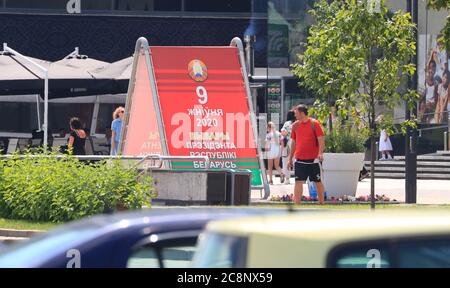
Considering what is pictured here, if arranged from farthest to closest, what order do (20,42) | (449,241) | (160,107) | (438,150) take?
(20,42), (438,150), (160,107), (449,241)

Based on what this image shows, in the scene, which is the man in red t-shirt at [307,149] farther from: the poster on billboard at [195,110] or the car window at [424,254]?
the car window at [424,254]

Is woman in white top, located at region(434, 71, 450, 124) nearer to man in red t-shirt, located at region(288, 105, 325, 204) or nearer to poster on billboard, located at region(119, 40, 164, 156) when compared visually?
poster on billboard, located at region(119, 40, 164, 156)

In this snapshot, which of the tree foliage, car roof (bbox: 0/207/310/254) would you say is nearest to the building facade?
the tree foliage

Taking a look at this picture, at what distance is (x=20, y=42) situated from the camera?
140 ft

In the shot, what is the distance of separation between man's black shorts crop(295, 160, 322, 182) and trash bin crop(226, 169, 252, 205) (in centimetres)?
125

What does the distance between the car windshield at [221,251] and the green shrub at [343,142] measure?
1903 centimetres

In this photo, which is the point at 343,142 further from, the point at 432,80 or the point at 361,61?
the point at 432,80

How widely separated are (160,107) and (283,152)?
9.11m

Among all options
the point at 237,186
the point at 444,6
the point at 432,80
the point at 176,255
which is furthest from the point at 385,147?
the point at 176,255

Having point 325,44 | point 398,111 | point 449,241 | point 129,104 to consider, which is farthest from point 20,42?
point 449,241

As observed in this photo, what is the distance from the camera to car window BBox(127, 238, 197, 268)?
210 inches

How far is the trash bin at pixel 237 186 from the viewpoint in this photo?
19516 mm

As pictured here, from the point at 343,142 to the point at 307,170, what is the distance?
3.14 m

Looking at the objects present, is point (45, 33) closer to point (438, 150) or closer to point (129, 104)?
point (438, 150)
